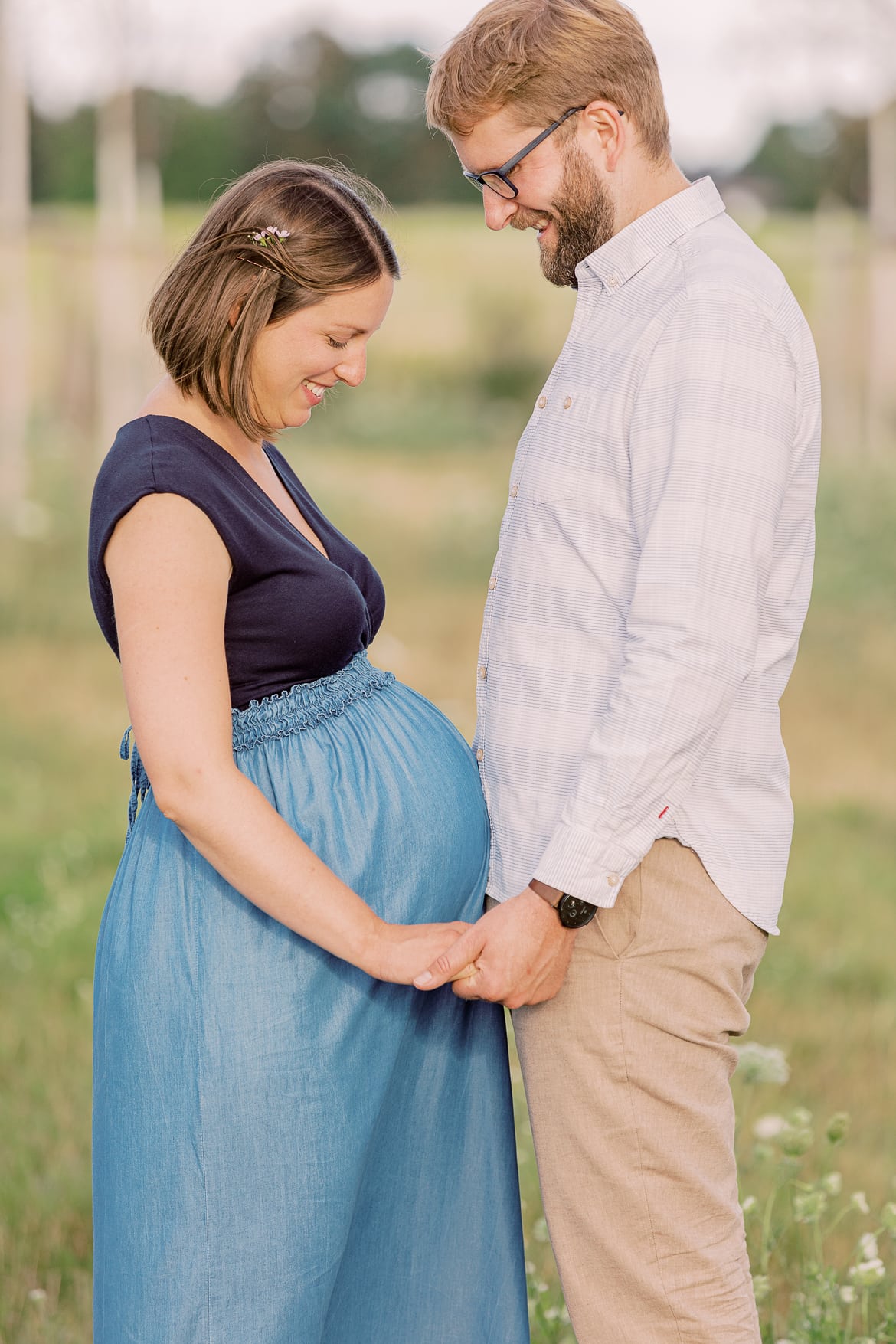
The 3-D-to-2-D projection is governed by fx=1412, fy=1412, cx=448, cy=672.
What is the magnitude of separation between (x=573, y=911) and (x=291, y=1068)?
46 cm

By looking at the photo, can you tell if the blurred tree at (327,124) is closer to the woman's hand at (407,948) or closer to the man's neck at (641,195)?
the man's neck at (641,195)

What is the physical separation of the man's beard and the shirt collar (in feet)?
0.08

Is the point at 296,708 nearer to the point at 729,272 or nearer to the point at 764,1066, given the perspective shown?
the point at 729,272

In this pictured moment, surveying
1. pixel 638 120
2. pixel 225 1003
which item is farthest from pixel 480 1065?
pixel 638 120

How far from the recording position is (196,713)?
6.18ft

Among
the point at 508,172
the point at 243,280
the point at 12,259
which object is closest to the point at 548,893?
the point at 243,280

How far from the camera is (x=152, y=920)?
204cm

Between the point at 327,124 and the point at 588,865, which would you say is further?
the point at 327,124

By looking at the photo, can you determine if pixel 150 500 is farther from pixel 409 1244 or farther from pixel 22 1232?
pixel 22 1232

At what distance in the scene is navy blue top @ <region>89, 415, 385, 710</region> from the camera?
1.95m

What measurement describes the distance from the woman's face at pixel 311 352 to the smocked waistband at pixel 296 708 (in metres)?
0.41

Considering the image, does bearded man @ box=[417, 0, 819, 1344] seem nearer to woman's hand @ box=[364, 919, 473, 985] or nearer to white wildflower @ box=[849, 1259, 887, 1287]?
woman's hand @ box=[364, 919, 473, 985]

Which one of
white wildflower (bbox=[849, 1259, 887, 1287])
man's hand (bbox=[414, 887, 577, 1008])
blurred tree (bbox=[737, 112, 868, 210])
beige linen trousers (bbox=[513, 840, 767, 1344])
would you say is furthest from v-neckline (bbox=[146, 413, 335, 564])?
blurred tree (bbox=[737, 112, 868, 210])

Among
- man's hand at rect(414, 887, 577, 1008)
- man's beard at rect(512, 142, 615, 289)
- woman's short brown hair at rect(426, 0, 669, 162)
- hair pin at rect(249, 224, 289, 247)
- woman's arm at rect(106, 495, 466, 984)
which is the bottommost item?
man's hand at rect(414, 887, 577, 1008)
